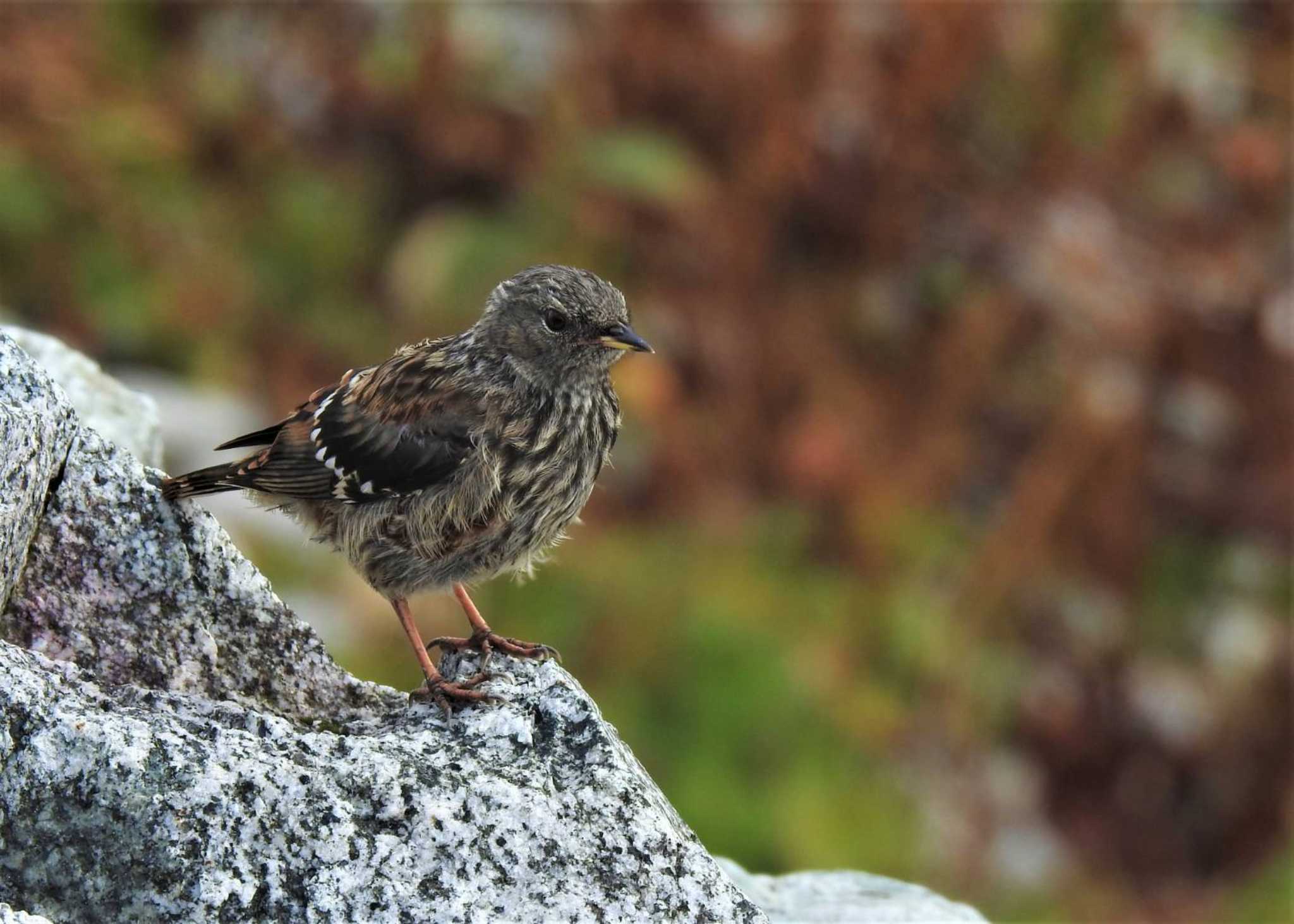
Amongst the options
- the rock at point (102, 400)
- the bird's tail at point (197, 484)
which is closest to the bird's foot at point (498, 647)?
the bird's tail at point (197, 484)

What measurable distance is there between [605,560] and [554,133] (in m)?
2.91

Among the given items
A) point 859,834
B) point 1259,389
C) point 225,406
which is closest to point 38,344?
point 225,406

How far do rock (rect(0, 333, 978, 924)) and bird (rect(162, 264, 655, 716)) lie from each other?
443 mm

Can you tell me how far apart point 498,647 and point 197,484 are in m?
0.86

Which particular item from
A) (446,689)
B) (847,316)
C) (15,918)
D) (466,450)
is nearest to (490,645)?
(446,689)

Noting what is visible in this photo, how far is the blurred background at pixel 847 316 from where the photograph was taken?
344 inches

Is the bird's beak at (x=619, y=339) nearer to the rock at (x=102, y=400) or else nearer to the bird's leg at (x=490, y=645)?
the bird's leg at (x=490, y=645)

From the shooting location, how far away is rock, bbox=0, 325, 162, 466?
15.5 feet

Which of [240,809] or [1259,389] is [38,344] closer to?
[240,809]

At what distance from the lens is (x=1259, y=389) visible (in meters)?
10.2

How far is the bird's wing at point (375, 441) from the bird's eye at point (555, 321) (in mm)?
344

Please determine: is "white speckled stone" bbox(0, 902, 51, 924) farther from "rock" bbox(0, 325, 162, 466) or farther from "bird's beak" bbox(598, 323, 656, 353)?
"bird's beak" bbox(598, 323, 656, 353)

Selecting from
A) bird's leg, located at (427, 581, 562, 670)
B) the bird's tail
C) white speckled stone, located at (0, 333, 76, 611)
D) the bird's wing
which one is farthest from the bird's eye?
white speckled stone, located at (0, 333, 76, 611)

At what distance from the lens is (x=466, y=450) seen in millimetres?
4281
